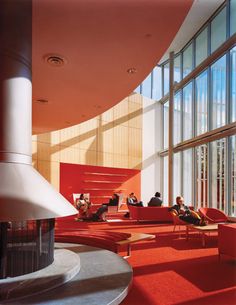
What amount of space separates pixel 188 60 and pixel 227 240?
10.7 meters

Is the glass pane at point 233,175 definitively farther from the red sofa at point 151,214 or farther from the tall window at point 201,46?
the tall window at point 201,46

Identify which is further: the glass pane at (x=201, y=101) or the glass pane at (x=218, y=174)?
the glass pane at (x=201, y=101)

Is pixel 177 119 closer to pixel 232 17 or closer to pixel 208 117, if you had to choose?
→ pixel 208 117

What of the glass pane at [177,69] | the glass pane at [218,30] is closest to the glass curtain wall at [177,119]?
the glass pane at [177,69]

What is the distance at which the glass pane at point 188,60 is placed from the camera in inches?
544

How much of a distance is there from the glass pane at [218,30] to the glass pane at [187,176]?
15.4 ft

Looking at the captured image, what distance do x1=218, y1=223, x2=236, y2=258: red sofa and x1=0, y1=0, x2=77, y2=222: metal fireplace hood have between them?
3244 mm

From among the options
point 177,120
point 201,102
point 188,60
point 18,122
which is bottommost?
point 18,122

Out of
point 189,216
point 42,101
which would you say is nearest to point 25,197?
point 42,101

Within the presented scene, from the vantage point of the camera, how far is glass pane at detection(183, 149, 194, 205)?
13617mm

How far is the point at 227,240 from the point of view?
209 inches

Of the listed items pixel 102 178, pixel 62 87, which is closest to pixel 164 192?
pixel 102 178

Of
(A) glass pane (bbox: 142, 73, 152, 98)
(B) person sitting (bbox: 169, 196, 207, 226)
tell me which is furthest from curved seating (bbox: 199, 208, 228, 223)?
(A) glass pane (bbox: 142, 73, 152, 98)

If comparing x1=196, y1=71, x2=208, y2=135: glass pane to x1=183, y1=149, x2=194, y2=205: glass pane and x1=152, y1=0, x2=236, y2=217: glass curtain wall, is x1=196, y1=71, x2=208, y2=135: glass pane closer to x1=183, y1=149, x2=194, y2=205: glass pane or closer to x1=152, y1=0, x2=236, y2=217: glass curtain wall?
x1=152, y1=0, x2=236, y2=217: glass curtain wall
